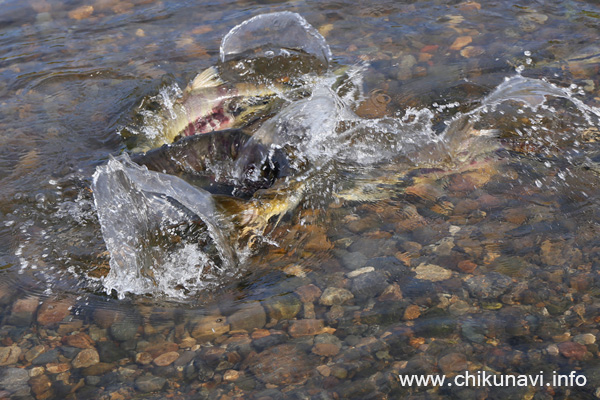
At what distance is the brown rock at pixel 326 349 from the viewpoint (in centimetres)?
265

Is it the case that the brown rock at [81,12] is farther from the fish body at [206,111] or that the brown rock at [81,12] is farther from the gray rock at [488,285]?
the gray rock at [488,285]

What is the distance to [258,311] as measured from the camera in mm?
2932

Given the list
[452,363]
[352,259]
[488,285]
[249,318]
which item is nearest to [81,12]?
[352,259]

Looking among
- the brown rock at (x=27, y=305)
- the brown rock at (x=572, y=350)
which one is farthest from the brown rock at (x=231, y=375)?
the brown rock at (x=572, y=350)

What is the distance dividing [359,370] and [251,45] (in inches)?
129

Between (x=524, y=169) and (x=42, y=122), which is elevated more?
(x=42, y=122)

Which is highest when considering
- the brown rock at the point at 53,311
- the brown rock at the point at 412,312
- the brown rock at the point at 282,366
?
the brown rock at the point at 53,311

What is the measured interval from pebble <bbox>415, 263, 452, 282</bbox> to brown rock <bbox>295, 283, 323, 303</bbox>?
533 millimetres

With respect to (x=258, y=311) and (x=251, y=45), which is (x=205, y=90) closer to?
(x=251, y=45)

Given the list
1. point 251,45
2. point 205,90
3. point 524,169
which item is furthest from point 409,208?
point 251,45

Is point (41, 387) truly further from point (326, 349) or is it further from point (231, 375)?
point (326, 349)

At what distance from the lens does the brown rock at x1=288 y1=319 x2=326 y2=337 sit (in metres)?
2.79

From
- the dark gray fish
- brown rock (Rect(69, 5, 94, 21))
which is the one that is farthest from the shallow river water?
brown rock (Rect(69, 5, 94, 21))

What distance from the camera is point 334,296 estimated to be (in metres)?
2.99
